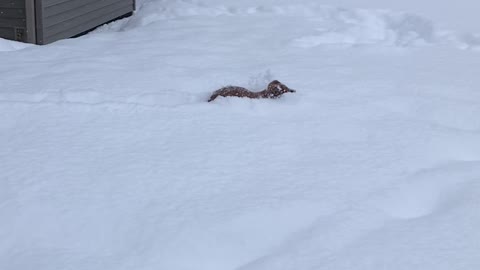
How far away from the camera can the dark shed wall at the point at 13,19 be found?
7855 mm

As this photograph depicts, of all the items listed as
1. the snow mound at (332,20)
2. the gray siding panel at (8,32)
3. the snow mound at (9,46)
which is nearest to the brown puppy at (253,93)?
the snow mound at (332,20)

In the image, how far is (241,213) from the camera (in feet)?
9.98

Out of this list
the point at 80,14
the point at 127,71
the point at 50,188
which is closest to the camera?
the point at 50,188

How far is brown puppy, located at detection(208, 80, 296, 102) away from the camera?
15.2ft

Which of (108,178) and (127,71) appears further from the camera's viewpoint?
(127,71)

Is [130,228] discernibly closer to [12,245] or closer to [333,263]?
[12,245]

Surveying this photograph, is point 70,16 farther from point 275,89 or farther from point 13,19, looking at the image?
point 275,89

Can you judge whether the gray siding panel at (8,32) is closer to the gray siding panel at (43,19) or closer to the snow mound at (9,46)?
the gray siding panel at (43,19)

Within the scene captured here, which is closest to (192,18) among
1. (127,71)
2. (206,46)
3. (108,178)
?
(206,46)

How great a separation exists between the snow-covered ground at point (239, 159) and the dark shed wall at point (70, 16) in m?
1.66

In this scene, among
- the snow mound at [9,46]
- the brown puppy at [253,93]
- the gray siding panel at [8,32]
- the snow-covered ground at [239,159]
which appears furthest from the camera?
the gray siding panel at [8,32]

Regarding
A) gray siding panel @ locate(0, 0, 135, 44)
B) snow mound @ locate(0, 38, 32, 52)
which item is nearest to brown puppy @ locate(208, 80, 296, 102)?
snow mound @ locate(0, 38, 32, 52)

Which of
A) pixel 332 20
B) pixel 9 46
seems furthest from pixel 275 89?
pixel 332 20

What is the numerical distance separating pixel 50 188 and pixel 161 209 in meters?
0.59
